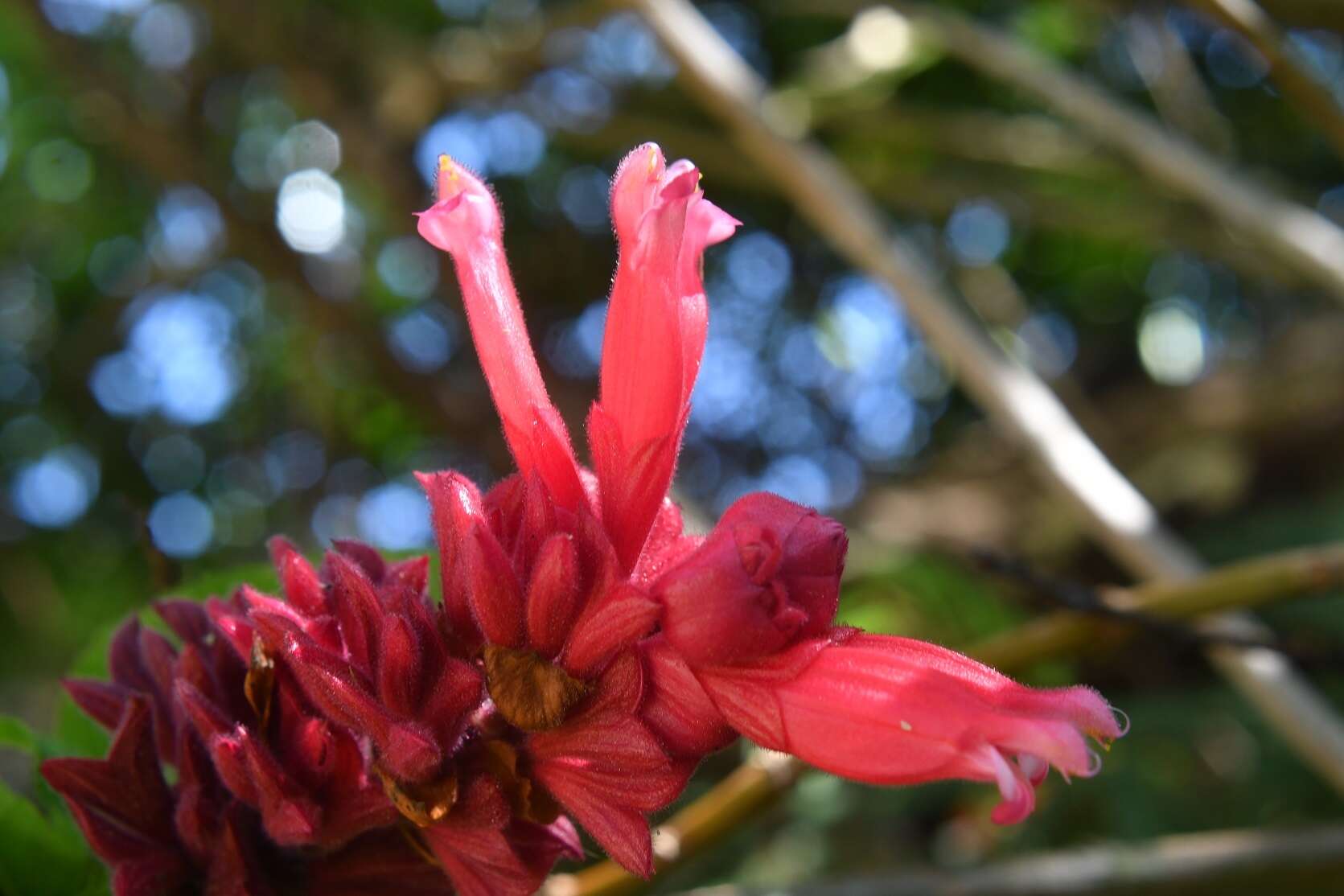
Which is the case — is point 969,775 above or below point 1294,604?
above

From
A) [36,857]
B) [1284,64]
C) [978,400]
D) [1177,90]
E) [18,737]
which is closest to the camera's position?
[36,857]

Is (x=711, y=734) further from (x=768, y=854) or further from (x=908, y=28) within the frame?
(x=908, y=28)

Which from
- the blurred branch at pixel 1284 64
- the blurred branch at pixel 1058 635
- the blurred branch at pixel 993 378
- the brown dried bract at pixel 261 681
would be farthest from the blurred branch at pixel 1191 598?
the brown dried bract at pixel 261 681

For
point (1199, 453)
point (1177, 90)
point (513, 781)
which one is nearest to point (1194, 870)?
point (513, 781)

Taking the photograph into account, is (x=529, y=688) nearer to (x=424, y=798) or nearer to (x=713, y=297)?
(x=424, y=798)

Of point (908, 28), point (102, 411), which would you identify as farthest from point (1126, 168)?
point (102, 411)
